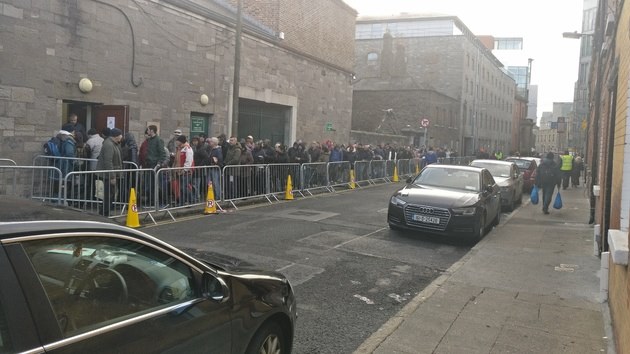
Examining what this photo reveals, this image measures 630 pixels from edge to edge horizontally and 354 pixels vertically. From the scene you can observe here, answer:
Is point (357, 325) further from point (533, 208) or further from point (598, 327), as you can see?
point (533, 208)

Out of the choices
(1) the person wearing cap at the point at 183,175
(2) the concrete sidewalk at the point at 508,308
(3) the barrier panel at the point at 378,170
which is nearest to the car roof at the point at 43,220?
(2) the concrete sidewalk at the point at 508,308

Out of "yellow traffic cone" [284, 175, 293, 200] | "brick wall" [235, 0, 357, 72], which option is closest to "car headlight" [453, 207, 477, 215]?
"yellow traffic cone" [284, 175, 293, 200]

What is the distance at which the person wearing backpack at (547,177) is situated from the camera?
45.2 feet

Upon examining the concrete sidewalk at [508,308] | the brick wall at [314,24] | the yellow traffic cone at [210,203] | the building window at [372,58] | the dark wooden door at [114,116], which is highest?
the building window at [372,58]

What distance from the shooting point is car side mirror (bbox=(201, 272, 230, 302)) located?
115 inches

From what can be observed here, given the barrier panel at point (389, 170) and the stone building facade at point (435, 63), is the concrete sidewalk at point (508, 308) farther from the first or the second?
the stone building facade at point (435, 63)

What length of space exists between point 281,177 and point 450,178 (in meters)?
5.09

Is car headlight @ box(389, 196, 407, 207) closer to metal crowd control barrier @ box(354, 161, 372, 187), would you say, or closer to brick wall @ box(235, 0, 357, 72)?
metal crowd control barrier @ box(354, 161, 372, 187)

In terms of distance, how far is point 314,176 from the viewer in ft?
52.2

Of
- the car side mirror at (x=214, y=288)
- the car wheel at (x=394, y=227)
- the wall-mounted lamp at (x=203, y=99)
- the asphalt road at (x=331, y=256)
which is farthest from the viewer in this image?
the wall-mounted lamp at (x=203, y=99)

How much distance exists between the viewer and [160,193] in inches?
400

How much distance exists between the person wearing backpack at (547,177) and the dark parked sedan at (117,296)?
12.3 meters

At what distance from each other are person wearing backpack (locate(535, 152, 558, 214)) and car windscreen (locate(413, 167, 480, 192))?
14.1ft

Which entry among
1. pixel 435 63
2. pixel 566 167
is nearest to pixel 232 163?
pixel 566 167
